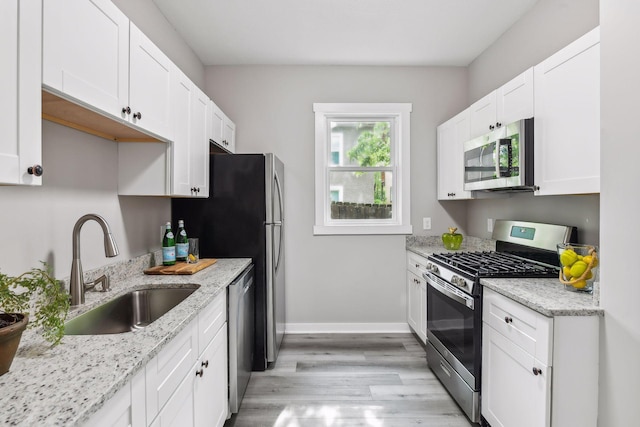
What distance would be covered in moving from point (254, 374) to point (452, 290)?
5.31 feet

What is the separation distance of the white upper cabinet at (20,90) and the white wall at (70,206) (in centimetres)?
49

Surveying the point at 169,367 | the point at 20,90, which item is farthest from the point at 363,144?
the point at 20,90

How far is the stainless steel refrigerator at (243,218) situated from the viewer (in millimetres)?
2748

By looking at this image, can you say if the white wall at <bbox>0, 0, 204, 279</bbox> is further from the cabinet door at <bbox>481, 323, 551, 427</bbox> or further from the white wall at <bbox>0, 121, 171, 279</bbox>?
the cabinet door at <bbox>481, 323, 551, 427</bbox>

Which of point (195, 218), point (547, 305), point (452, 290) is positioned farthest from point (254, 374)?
point (547, 305)

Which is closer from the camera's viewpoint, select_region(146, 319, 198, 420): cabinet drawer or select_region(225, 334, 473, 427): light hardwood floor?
select_region(146, 319, 198, 420): cabinet drawer

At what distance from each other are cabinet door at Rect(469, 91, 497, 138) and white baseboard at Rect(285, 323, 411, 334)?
1.99 meters

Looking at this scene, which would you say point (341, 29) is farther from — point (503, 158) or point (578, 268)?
point (578, 268)

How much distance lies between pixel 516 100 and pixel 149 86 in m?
2.12

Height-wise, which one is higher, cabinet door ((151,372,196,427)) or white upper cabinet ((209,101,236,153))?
white upper cabinet ((209,101,236,153))

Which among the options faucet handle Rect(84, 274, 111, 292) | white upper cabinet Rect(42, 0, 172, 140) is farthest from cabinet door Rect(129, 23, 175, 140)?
faucet handle Rect(84, 274, 111, 292)

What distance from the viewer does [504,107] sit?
7.75ft

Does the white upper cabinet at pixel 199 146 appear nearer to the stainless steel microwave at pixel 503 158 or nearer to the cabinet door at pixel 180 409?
the cabinet door at pixel 180 409

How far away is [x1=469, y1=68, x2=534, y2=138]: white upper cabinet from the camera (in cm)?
211
